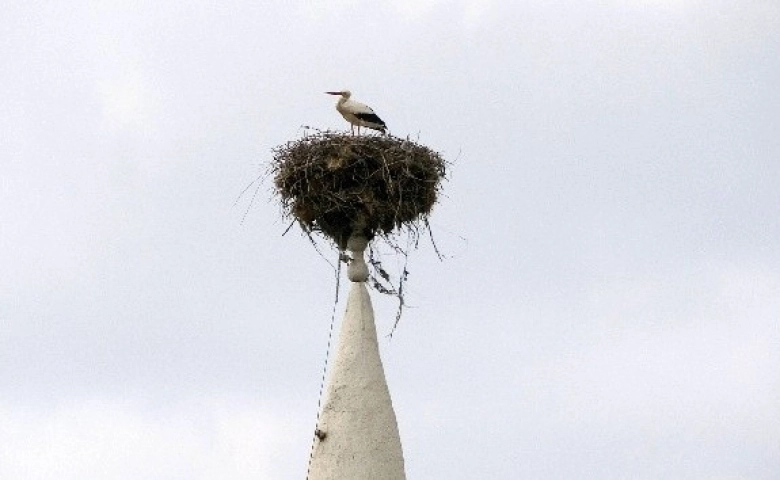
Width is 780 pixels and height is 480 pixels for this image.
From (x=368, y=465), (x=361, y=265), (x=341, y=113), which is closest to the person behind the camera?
(x=368, y=465)

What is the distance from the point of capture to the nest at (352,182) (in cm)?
1652

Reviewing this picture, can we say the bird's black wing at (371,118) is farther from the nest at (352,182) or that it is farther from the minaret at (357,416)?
the minaret at (357,416)

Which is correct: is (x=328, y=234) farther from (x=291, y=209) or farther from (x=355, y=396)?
(x=355, y=396)

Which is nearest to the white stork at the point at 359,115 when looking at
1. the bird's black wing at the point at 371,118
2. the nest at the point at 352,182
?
the bird's black wing at the point at 371,118

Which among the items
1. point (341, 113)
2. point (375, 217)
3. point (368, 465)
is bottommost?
point (368, 465)

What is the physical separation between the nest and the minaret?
29.5 inches

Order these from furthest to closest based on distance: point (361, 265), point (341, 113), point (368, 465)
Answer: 1. point (341, 113)
2. point (361, 265)
3. point (368, 465)

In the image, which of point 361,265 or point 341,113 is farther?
point 341,113

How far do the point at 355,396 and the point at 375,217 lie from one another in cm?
170

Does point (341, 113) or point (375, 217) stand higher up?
point (341, 113)

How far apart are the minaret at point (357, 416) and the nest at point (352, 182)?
749 mm

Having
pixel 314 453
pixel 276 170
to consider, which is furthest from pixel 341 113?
pixel 314 453

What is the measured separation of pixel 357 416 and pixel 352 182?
2156 mm

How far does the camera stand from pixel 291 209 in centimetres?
1686
